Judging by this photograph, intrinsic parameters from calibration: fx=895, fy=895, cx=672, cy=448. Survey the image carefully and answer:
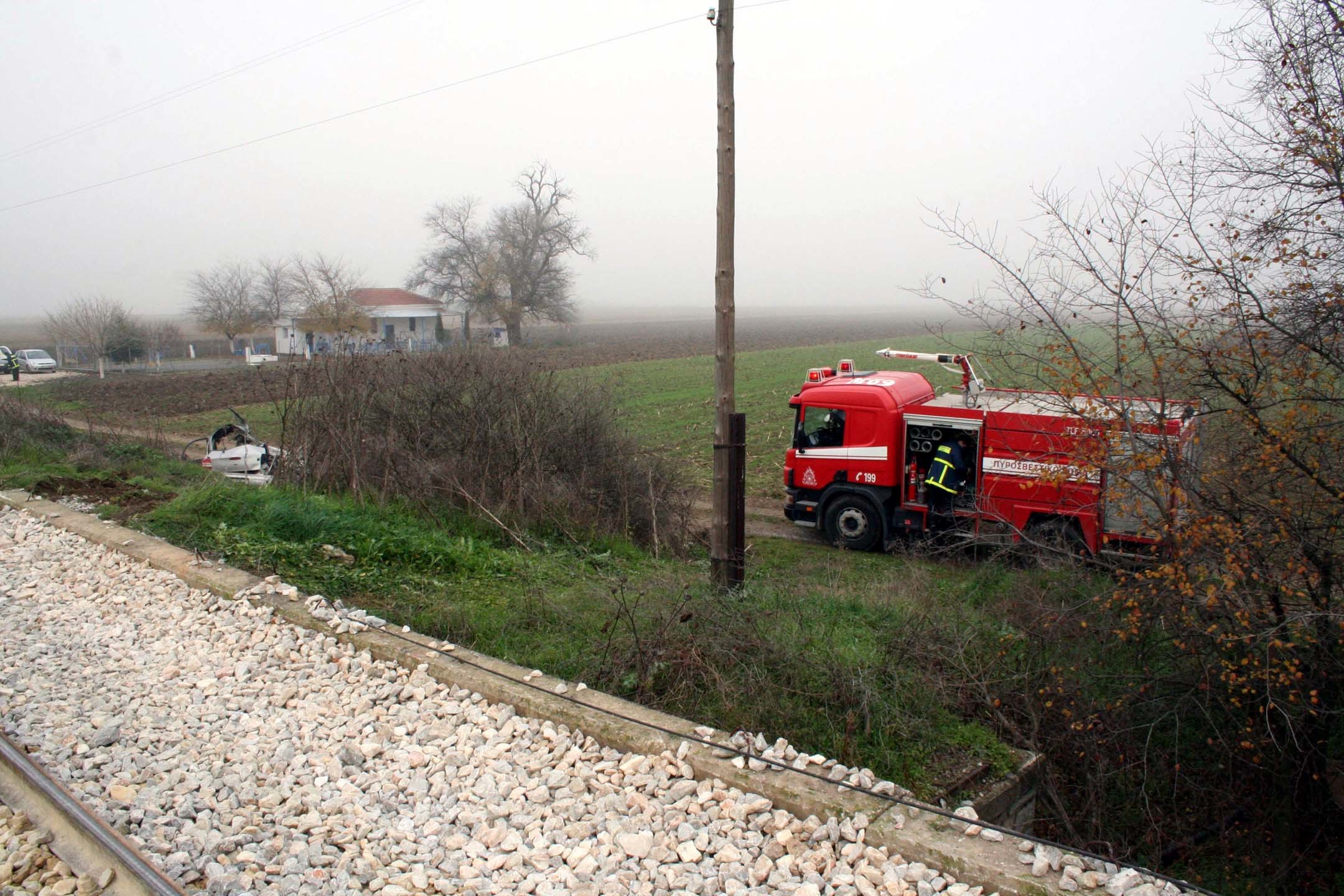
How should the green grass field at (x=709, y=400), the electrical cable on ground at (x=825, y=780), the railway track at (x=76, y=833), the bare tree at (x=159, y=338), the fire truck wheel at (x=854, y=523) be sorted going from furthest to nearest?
the bare tree at (x=159, y=338), the green grass field at (x=709, y=400), the fire truck wheel at (x=854, y=523), the railway track at (x=76, y=833), the electrical cable on ground at (x=825, y=780)

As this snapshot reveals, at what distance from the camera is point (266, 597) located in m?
7.96

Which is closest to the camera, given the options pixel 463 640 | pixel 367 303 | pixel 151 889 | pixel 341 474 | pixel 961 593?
pixel 151 889

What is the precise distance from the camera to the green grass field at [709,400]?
1966 cm

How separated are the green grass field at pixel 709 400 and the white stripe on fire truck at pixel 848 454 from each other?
1.92m

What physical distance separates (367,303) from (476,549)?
67.8 m

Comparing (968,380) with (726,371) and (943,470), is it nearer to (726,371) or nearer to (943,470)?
(943,470)

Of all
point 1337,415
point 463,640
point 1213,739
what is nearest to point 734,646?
point 463,640

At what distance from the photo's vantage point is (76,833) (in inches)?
177

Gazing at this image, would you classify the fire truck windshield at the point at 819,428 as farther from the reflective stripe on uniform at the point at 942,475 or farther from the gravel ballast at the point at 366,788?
the gravel ballast at the point at 366,788

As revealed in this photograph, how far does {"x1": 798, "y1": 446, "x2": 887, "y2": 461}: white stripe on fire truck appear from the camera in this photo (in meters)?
13.4

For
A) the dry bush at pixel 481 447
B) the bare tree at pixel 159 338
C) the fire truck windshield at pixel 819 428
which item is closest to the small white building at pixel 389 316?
the bare tree at pixel 159 338

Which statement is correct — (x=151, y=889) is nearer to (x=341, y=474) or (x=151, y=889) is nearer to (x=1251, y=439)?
(x=1251, y=439)

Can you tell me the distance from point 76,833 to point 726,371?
589 centimetres

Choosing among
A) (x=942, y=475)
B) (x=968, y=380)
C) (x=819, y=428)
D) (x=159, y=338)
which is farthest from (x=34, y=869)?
(x=159, y=338)
